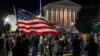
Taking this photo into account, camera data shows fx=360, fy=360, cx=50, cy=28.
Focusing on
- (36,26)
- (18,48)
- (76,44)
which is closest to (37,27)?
(36,26)

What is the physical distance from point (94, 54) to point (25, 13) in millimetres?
4693

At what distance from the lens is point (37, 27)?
57.9 ft

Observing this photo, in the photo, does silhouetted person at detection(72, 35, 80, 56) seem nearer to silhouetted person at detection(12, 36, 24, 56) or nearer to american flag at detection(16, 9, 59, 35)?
american flag at detection(16, 9, 59, 35)

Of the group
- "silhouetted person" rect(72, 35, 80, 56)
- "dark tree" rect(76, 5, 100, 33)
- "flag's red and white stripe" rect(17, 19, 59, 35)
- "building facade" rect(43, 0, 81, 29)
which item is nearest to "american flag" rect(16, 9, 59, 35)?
"flag's red and white stripe" rect(17, 19, 59, 35)

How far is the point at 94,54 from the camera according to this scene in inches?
759

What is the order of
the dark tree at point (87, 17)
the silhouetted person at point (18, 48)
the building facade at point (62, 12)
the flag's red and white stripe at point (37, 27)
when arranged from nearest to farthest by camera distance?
the silhouetted person at point (18, 48) < the flag's red and white stripe at point (37, 27) < the dark tree at point (87, 17) < the building facade at point (62, 12)

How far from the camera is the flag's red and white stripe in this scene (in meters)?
16.9

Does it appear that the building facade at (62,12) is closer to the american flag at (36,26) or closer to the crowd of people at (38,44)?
the crowd of people at (38,44)

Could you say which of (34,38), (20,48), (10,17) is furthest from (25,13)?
(10,17)

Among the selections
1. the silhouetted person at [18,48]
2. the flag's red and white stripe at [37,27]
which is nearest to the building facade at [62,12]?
the flag's red and white stripe at [37,27]

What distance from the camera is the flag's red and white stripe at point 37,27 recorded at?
16.9 meters

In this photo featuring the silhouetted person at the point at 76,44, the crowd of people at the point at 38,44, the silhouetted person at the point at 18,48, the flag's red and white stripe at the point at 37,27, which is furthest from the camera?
the silhouetted person at the point at 76,44

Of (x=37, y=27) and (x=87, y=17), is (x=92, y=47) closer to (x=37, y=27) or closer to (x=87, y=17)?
(x=37, y=27)

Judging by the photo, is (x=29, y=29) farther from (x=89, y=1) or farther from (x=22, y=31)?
(x=89, y=1)
